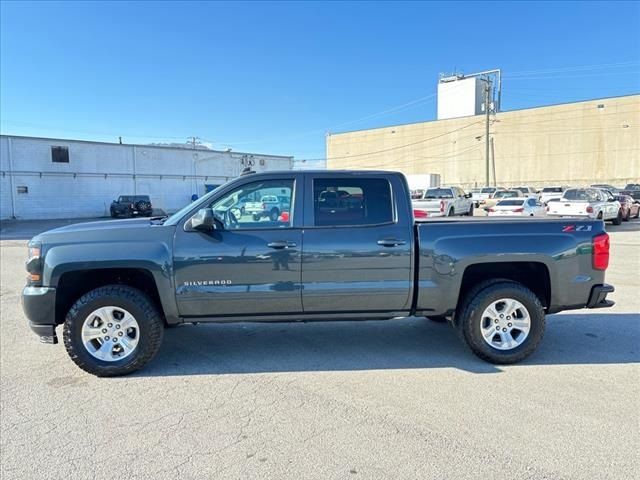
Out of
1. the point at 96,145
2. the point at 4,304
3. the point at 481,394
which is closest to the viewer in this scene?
the point at 481,394

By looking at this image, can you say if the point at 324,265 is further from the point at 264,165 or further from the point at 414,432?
the point at 264,165

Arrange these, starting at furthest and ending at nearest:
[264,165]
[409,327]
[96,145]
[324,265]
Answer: [264,165]
[96,145]
[409,327]
[324,265]

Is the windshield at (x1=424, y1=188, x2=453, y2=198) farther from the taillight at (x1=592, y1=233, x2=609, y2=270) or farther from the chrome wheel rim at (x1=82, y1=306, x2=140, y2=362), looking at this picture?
the chrome wheel rim at (x1=82, y1=306, x2=140, y2=362)

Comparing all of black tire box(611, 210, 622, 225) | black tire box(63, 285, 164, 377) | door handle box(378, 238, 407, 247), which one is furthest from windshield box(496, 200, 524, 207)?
black tire box(63, 285, 164, 377)

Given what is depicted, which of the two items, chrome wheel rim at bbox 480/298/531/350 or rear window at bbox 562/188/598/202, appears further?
rear window at bbox 562/188/598/202

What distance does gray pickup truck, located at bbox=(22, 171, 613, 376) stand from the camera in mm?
4133

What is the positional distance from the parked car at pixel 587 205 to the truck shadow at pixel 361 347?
1264 centimetres

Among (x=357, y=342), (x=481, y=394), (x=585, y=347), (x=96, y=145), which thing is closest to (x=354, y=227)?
(x=357, y=342)

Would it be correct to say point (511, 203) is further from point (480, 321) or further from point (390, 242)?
point (390, 242)

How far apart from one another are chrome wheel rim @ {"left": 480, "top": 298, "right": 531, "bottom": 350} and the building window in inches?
1424

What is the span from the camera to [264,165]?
44.6 m

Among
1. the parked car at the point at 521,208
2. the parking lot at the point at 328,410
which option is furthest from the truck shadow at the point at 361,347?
the parked car at the point at 521,208

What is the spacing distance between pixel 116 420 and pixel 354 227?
8.37ft

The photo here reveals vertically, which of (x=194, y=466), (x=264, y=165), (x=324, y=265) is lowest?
(x=194, y=466)
